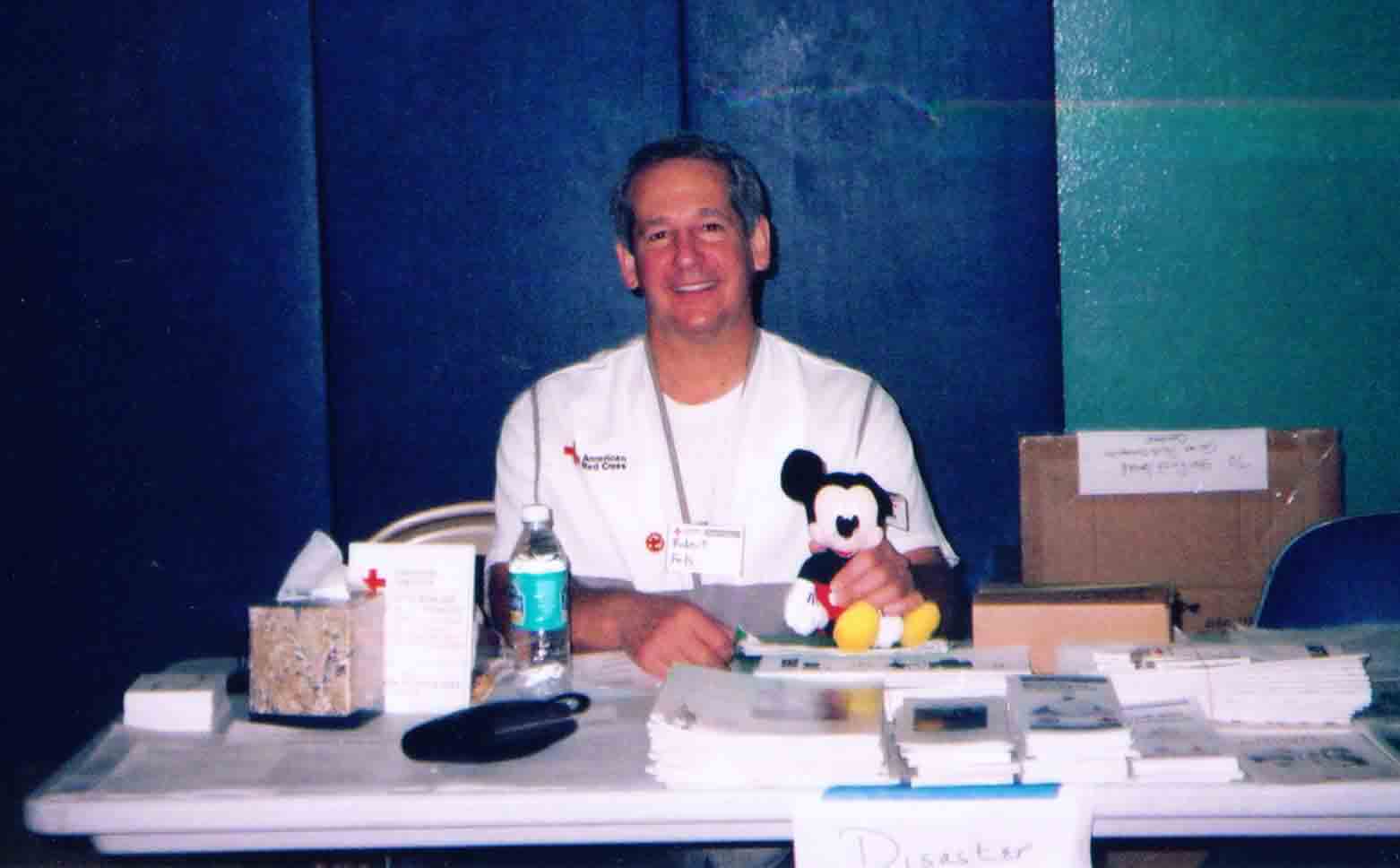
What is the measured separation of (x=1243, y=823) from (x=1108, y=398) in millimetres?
1786

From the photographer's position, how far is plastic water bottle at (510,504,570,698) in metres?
1.51

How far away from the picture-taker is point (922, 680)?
55.6 inches

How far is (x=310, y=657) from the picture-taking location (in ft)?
4.59

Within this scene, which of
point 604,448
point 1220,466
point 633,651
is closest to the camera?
point 633,651

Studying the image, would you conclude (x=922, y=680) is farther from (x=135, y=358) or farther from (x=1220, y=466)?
(x=135, y=358)

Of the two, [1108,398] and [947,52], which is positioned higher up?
[947,52]

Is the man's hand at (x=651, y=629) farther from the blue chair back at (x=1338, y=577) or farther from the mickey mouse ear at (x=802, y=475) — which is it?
the blue chair back at (x=1338, y=577)

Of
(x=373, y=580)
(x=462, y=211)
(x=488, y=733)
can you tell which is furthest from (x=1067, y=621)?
(x=462, y=211)

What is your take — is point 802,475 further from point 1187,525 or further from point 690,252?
point 1187,525

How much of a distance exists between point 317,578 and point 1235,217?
219 centimetres

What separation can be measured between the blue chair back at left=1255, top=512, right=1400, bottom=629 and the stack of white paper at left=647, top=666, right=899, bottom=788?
96cm

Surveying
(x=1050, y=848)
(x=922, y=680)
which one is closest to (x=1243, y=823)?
(x=1050, y=848)

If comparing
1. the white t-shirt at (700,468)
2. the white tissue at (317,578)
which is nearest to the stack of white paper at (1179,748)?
the white t-shirt at (700,468)

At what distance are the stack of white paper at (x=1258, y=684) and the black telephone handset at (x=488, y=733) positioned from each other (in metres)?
0.62
